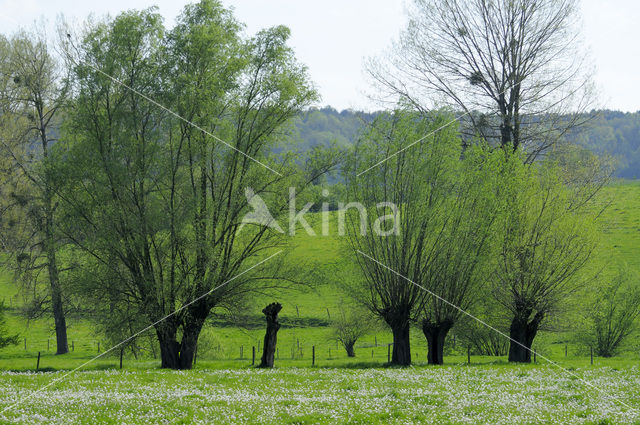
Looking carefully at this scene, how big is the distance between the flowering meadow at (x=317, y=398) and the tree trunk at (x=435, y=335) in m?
6.84

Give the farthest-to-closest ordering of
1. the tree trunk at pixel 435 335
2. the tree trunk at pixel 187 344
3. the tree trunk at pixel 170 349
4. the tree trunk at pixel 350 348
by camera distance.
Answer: the tree trunk at pixel 350 348, the tree trunk at pixel 435 335, the tree trunk at pixel 187 344, the tree trunk at pixel 170 349

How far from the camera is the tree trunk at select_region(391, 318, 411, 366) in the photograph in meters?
28.7

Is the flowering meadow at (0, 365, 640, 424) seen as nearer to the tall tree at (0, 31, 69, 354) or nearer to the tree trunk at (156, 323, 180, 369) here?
the tree trunk at (156, 323, 180, 369)

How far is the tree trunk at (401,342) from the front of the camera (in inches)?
1131

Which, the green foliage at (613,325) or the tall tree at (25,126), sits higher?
the tall tree at (25,126)

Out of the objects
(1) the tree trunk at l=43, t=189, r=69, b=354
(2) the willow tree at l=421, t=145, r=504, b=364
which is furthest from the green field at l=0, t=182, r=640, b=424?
(1) the tree trunk at l=43, t=189, r=69, b=354

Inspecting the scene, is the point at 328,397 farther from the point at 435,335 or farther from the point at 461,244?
the point at 435,335

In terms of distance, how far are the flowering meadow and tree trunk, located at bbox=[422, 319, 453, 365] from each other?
684cm

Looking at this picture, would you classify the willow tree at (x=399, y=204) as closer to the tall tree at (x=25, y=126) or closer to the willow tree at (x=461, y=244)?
the willow tree at (x=461, y=244)

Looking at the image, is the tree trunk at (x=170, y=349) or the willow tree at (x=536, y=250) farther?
the willow tree at (x=536, y=250)

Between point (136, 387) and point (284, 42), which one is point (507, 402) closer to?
point (136, 387)

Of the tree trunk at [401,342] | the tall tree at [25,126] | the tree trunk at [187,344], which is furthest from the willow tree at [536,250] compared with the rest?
the tall tree at [25,126]

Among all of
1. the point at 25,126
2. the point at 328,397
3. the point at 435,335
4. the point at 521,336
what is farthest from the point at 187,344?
the point at 25,126

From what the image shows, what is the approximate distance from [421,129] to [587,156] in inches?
567
